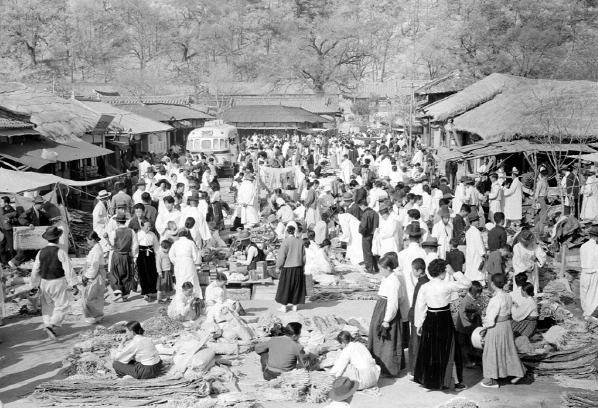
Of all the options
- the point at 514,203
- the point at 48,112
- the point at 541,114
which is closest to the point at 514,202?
the point at 514,203

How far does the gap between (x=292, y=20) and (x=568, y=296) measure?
82.0 m

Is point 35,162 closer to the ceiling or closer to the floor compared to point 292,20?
closer to the floor

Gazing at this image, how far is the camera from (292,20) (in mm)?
90875

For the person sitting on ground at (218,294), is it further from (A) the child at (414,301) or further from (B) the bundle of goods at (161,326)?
(A) the child at (414,301)

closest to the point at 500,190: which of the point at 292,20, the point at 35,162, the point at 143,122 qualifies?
the point at 35,162

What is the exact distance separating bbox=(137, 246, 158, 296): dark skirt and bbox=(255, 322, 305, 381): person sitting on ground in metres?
3.98

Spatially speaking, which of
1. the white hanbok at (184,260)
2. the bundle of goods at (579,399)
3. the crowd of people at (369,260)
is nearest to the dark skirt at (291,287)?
the crowd of people at (369,260)

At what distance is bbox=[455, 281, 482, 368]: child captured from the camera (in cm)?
884

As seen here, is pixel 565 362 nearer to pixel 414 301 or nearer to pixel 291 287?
pixel 414 301

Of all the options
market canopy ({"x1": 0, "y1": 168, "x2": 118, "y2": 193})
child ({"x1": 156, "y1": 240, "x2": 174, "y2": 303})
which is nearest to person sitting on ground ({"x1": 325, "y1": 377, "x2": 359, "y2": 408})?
child ({"x1": 156, "y1": 240, "x2": 174, "y2": 303})

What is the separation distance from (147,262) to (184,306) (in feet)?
5.51

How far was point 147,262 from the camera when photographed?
12.0 metres

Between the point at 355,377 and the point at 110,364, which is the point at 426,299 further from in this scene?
the point at 110,364

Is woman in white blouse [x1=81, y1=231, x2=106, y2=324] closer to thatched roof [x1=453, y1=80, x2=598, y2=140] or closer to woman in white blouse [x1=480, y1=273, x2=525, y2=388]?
woman in white blouse [x1=480, y1=273, x2=525, y2=388]
